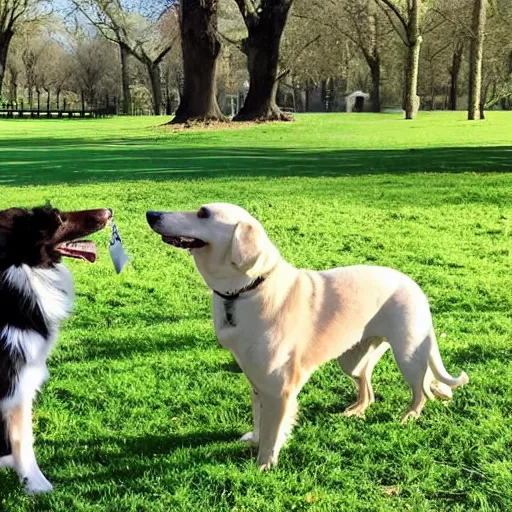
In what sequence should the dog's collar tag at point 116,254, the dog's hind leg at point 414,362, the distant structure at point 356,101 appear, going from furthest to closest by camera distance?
the distant structure at point 356,101 < the dog's collar tag at point 116,254 < the dog's hind leg at point 414,362

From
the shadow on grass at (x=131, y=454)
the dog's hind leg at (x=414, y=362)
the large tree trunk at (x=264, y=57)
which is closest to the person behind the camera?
the shadow on grass at (x=131, y=454)

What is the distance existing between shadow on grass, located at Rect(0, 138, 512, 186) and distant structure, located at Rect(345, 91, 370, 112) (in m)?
44.7

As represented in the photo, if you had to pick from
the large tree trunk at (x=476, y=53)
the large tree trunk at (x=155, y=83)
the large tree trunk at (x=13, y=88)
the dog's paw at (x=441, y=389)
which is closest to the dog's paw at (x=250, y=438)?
the dog's paw at (x=441, y=389)

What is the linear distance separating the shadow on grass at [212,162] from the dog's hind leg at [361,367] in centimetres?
1049

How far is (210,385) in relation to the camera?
440 centimetres

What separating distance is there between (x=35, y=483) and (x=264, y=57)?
94.3 ft

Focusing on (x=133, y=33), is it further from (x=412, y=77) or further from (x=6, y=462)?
(x=6, y=462)

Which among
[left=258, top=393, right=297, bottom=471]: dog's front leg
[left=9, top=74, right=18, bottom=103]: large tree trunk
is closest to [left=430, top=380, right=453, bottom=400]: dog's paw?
[left=258, top=393, right=297, bottom=471]: dog's front leg

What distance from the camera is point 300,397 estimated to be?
4.26 metres

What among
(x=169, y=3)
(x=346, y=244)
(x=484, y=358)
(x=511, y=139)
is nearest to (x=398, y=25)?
(x=169, y=3)

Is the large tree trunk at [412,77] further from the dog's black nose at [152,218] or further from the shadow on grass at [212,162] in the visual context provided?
the dog's black nose at [152,218]

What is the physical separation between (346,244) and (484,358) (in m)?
3.55

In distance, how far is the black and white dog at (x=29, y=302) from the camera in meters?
3.13

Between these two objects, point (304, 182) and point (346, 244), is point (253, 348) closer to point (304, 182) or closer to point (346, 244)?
point (346, 244)
